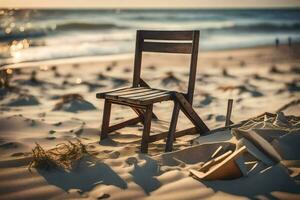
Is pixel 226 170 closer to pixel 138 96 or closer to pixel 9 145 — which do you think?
pixel 138 96

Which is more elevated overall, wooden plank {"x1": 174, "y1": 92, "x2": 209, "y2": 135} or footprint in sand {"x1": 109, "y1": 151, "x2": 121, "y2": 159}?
wooden plank {"x1": 174, "y1": 92, "x2": 209, "y2": 135}

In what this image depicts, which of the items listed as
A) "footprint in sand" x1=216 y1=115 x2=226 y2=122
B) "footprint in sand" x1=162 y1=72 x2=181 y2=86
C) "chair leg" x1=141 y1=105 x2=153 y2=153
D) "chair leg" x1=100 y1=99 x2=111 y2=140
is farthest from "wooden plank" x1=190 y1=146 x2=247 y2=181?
"footprint in sand" x1=162 y1=72 x2=181 y2=86

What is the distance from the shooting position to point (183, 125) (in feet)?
17.7

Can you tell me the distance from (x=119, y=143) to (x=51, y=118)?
5.17 feet

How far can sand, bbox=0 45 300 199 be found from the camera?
10.00 feet

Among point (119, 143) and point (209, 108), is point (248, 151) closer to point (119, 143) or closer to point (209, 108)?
point (119, 143)

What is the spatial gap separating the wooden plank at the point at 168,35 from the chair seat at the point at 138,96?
695 millimetres

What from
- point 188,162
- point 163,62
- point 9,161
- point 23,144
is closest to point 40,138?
point 23,144

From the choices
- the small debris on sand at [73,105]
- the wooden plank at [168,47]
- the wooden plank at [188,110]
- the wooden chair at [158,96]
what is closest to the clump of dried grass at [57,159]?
the wooden chair at [158,96]

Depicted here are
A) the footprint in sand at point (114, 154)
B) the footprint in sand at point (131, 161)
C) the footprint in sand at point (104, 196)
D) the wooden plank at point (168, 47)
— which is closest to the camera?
the footprint in sand at point (104, 196)

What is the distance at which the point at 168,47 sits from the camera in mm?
4523

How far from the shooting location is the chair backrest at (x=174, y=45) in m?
4.22

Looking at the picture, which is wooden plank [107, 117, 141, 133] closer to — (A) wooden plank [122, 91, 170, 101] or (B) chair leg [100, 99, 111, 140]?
(B) chair leg [100, 99, 111, 140]

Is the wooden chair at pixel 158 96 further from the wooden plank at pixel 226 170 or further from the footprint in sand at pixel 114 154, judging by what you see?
the wooden plank at pixel 226 170
